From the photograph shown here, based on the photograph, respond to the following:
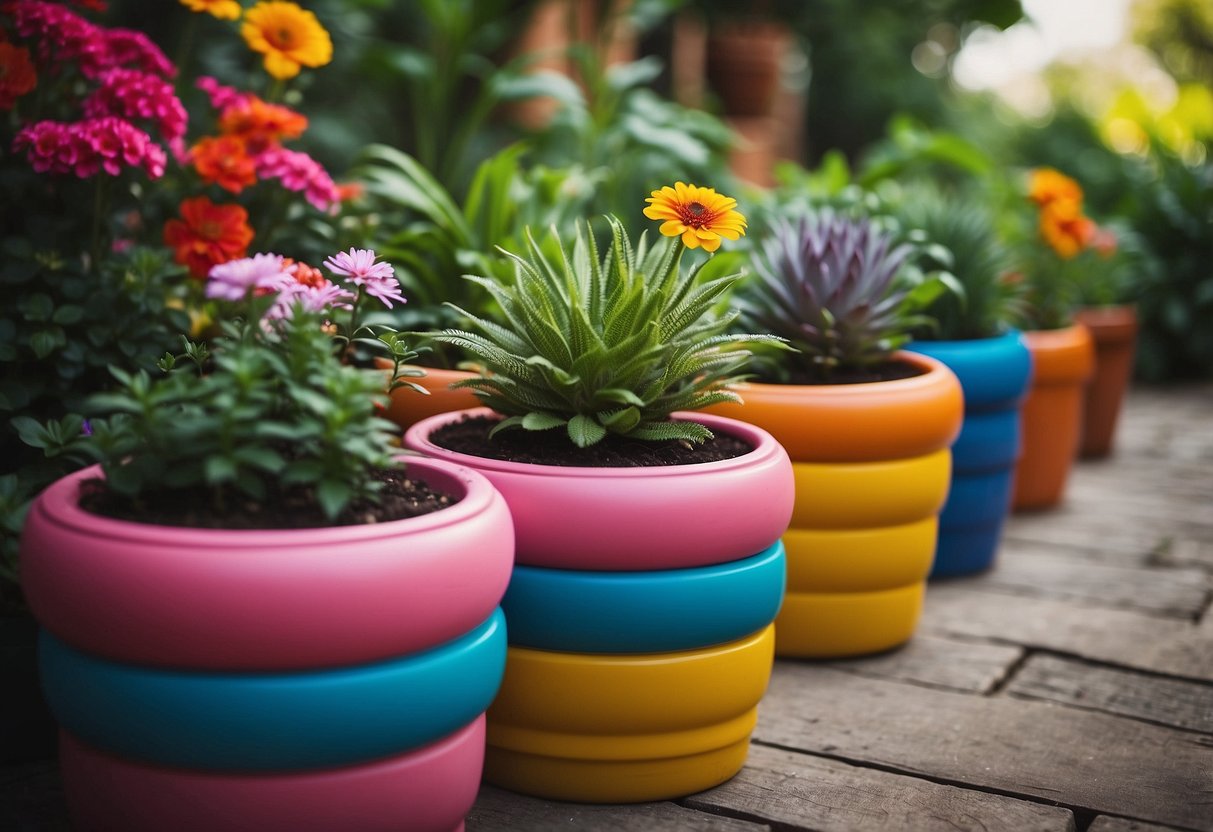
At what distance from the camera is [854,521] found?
2.23 metres

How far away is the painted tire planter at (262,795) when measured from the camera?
1336 mm

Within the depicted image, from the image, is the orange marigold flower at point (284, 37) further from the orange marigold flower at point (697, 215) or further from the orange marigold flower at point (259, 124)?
the orange marigold flower at point (697, 215)

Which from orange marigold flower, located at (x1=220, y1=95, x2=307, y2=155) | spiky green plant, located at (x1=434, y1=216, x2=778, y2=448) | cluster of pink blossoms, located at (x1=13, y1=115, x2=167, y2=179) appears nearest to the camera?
spiky green plant, located at (x1=434, y1=216, x2=778, y2=448)

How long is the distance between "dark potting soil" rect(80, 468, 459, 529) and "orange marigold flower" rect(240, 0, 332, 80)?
1.16 m

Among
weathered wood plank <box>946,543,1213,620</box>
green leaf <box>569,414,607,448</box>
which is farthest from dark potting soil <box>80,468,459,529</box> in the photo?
weathered wood plank <box>946,543,1213,620</box>

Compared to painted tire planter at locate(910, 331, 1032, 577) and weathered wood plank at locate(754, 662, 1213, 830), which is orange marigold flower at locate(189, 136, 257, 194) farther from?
painted tire planter at locate(910, 331, 1032, 577)

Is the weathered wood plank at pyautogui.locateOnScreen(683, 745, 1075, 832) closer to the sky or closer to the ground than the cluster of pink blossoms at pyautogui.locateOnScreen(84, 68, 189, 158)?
closer to the ground

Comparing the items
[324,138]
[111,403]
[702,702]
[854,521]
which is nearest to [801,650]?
[854,521]

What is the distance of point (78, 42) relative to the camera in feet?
6.93

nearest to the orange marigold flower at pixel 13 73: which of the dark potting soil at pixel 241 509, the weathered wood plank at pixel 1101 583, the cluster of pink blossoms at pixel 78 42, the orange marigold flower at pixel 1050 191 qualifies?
the cluster of pink blossoms at pixel 78 42

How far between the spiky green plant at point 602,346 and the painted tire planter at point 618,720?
337mm

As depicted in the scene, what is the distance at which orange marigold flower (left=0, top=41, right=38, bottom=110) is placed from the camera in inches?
79.8

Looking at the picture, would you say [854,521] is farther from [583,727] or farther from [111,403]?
[111,403]

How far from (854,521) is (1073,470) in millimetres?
2114
